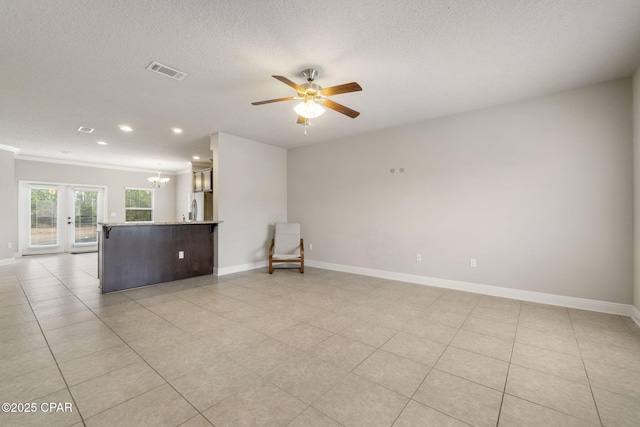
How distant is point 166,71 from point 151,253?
2.93 m

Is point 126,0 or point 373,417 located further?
point 126,0

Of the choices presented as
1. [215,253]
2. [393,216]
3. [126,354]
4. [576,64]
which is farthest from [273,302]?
[576,64]

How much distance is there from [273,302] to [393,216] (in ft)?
8.53

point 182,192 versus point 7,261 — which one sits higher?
point 182,192

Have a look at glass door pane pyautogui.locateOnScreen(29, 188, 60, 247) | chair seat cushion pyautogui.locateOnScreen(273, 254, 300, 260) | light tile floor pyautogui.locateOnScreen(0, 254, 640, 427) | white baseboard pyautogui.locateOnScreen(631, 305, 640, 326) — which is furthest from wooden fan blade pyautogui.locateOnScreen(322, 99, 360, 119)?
glass door pane pyautogui.locateOnScreen(29, 188, 60, 247)

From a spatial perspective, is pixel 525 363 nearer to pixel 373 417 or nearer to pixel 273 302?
pixel 373 417

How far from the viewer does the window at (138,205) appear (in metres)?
9.07

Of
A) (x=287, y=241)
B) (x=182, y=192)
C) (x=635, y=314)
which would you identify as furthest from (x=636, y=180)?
(x=182, y=192)

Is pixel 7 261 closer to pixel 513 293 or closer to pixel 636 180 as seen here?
pixel 513 293

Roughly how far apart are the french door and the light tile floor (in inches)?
200

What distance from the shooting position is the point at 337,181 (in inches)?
223

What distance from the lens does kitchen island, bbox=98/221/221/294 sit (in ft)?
13.2

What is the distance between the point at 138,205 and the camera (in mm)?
9344

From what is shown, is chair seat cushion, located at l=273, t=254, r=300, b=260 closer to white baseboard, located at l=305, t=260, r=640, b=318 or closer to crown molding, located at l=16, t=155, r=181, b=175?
white baseboard, located at l=305, t=260, r=640, b=318
